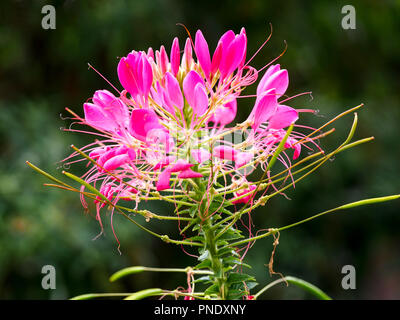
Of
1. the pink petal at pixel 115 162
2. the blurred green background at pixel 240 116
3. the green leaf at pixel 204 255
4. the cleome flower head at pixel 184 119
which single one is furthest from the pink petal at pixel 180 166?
the blurred green background at pixel 240 116

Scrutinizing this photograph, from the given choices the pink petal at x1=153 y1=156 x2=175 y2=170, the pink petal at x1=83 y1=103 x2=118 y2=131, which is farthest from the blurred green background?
the pink petal at x1=153 y1=156 x2=175 y2=170

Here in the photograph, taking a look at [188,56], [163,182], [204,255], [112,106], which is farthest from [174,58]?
[204,255]

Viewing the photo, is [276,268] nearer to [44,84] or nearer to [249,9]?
[249,9]

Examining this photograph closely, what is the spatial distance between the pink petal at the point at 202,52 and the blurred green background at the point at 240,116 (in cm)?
220

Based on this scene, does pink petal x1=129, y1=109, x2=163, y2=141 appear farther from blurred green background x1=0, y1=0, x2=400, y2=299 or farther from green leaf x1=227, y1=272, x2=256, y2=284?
blurred green background x1=0, y1=0, x2=400, y2=299

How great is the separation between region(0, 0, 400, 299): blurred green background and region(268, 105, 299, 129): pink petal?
2.27 m

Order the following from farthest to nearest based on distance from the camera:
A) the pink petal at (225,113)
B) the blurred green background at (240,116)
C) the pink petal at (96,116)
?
the blurred green background at (240,116) < the pink petal at (225,113) < the pink petal at (96,116)

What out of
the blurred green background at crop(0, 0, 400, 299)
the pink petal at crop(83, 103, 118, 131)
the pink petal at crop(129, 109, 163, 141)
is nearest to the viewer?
the pink petal at crop(129, 109, 163, 141)

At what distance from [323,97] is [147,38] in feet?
5.81

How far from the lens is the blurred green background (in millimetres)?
3078

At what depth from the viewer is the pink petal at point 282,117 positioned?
0.96 metres

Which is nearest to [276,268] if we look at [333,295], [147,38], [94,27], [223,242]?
[333,295]

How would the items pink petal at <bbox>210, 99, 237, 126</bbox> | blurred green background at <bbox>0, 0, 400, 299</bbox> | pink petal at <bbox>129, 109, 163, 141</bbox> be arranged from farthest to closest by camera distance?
blurred green background at <bbox>0, 0, 400, 299</bbox>, pink petal at <bbox>210, 99, 237, 126</bbox>, pink petal at <bbox>129, 109, 163, 141</bbox>

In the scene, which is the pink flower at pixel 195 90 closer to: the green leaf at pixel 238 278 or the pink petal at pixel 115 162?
the pink petal at pixel 115 162
